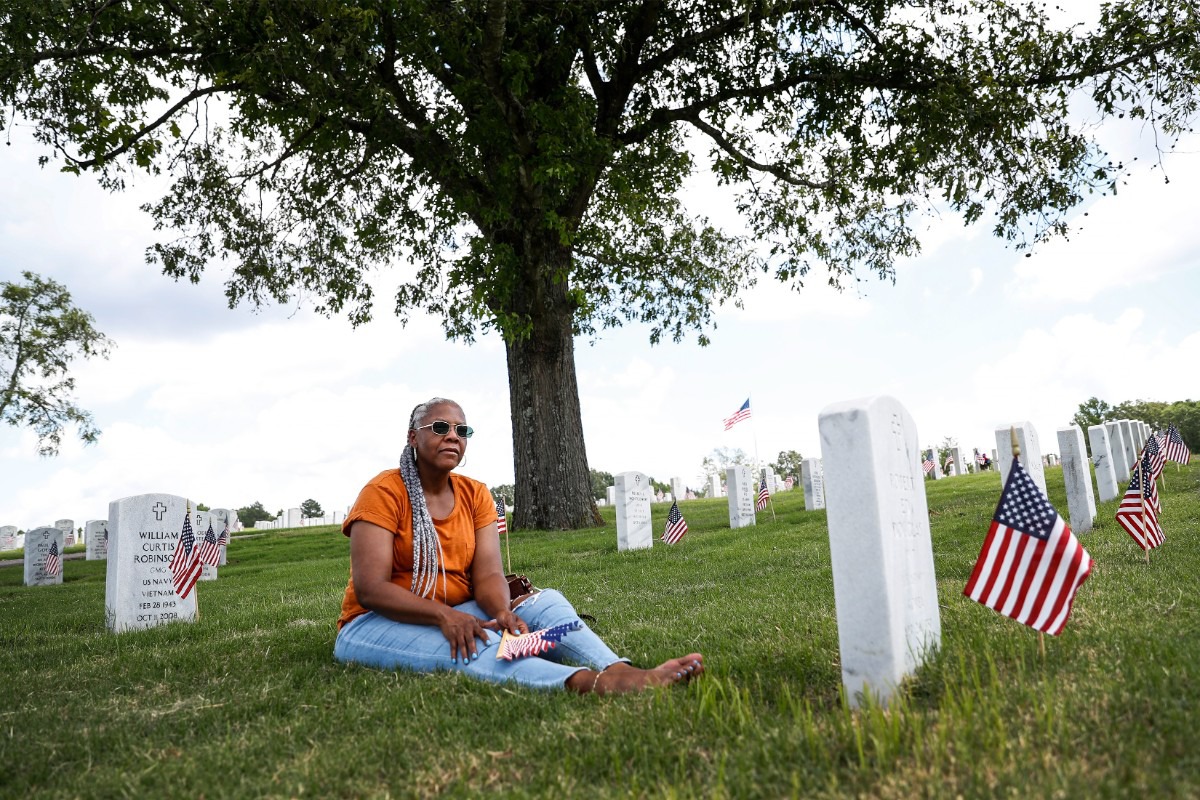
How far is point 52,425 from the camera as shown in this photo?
111 feet

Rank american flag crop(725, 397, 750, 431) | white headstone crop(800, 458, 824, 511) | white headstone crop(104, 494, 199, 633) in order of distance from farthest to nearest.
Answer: american flag crop(725, 397, 750, 431)
white headstone crop(800, 458, 824, 511)
white headstone crop(104, 494, 199, 633)

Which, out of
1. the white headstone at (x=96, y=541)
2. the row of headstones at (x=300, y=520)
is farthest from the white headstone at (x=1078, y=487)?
the row of headstones at (x=300, y=520)

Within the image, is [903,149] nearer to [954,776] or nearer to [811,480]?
[811,480]

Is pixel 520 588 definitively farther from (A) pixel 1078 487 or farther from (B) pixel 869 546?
(A) pixel 1078 487

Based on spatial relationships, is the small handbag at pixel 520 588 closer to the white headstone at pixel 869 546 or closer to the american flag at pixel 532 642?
the american flag at pixel 532 642

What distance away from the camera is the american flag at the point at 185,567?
27.8 feet

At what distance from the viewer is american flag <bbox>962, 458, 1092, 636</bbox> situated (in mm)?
3565

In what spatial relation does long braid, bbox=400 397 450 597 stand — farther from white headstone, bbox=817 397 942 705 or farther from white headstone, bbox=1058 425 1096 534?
white headstone, bbox=1058 425 1096 534

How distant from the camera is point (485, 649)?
14.0 ft

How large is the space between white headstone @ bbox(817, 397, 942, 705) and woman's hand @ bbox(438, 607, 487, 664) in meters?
1.91

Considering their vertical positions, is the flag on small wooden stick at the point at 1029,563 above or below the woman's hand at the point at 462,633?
above

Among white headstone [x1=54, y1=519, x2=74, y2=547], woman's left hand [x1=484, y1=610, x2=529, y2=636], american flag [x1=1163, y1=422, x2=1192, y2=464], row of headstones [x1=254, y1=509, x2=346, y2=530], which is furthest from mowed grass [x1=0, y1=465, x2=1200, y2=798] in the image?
row of headstones [x1=254, y1=509, x2=346, y2=530]

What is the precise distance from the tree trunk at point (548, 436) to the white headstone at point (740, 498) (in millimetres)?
3092

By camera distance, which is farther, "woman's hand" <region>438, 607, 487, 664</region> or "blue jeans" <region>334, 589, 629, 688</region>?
"woman's hand" <region>438, 607, 487, 664</region>
